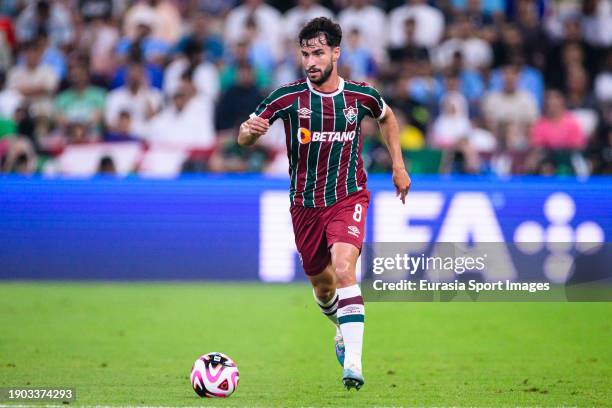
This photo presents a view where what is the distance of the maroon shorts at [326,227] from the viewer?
7.58 m

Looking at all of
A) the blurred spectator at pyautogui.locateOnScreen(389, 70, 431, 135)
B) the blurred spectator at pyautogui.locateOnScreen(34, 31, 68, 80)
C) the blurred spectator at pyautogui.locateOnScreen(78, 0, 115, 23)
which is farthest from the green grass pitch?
the blurred spectator at pyautogui.locateOnScreen(78, 0, 115, 23)

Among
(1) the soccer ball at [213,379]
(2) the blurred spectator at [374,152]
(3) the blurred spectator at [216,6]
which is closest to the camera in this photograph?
(1) the soccer ball at [213,379]

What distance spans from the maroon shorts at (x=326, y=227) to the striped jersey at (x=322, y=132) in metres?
0.06

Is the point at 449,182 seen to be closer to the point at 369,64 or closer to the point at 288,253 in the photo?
the point at 288,253

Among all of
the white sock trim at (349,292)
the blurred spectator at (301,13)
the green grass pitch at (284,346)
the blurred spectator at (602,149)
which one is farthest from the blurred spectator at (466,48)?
the white sock trim at (349,292)

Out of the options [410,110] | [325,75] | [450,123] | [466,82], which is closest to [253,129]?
[325,75]

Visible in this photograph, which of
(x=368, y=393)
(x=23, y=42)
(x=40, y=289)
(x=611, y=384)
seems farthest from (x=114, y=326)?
(x=23, y=42)

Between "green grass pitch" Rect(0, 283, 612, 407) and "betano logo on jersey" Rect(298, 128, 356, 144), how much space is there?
1676mm

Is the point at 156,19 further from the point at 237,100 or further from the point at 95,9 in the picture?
the point at 237,100

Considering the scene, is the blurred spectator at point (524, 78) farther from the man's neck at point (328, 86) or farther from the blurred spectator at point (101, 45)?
the man's neck at point (328, 86)

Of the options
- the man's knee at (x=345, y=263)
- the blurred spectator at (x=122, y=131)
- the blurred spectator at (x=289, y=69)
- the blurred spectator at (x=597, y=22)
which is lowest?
the man's knee at (x=345, y=263)

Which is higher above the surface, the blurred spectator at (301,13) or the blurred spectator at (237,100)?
the blurred spectator at (301,13)

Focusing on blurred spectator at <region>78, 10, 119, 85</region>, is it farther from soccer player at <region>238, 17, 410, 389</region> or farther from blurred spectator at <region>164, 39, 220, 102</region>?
soccer player at <region>238, 17, 410, 389</region>

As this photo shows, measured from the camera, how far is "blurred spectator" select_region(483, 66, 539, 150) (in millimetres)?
15734
